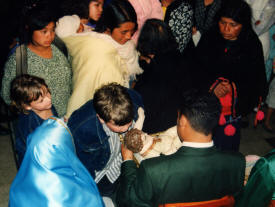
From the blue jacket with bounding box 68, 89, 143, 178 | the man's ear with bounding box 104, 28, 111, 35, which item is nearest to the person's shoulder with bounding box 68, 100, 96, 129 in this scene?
the blue jacket with bounding box 68, 89, 143, 178

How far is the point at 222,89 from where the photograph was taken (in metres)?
2.30

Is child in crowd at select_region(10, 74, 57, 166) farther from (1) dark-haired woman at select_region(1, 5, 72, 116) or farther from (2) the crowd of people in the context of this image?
(1) dark-haired woman at select_region(1, 5, 72, 116)

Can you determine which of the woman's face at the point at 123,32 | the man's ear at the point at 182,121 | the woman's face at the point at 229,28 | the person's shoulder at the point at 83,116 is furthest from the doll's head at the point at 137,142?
the woman's face at the point at 229,28

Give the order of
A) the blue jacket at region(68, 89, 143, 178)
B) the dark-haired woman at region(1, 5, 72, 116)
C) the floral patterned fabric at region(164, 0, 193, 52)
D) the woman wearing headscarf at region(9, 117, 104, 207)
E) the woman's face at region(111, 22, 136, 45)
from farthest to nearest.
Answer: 1. the floral patterned fabric at region(164, 0, 193, 52)
2. the woman's face at region(111, 22, 136, 45)
3. the dark-haired woman at region(1, 5, 72, 116)
4. the blue jacket at region(68, 89, 143, 178)
5. the woman wearing headscarf at region(9, 117, 104, 207)

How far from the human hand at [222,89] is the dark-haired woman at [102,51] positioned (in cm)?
88

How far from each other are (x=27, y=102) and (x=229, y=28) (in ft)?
6.33

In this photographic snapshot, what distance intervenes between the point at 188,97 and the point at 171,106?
67 centimetres

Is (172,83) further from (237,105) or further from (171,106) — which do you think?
(237,105)

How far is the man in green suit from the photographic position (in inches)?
49.6

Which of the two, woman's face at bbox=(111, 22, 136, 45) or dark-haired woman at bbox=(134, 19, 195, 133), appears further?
woman's face at bbox=(111, 22, 136, 45)

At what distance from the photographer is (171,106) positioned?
2.12 m

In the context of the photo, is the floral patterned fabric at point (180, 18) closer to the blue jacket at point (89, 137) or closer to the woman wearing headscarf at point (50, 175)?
the blue jacket at point (89, 137)

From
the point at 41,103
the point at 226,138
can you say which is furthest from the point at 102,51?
the point at 226,138

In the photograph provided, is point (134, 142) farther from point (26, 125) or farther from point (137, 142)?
point (26, 125)
